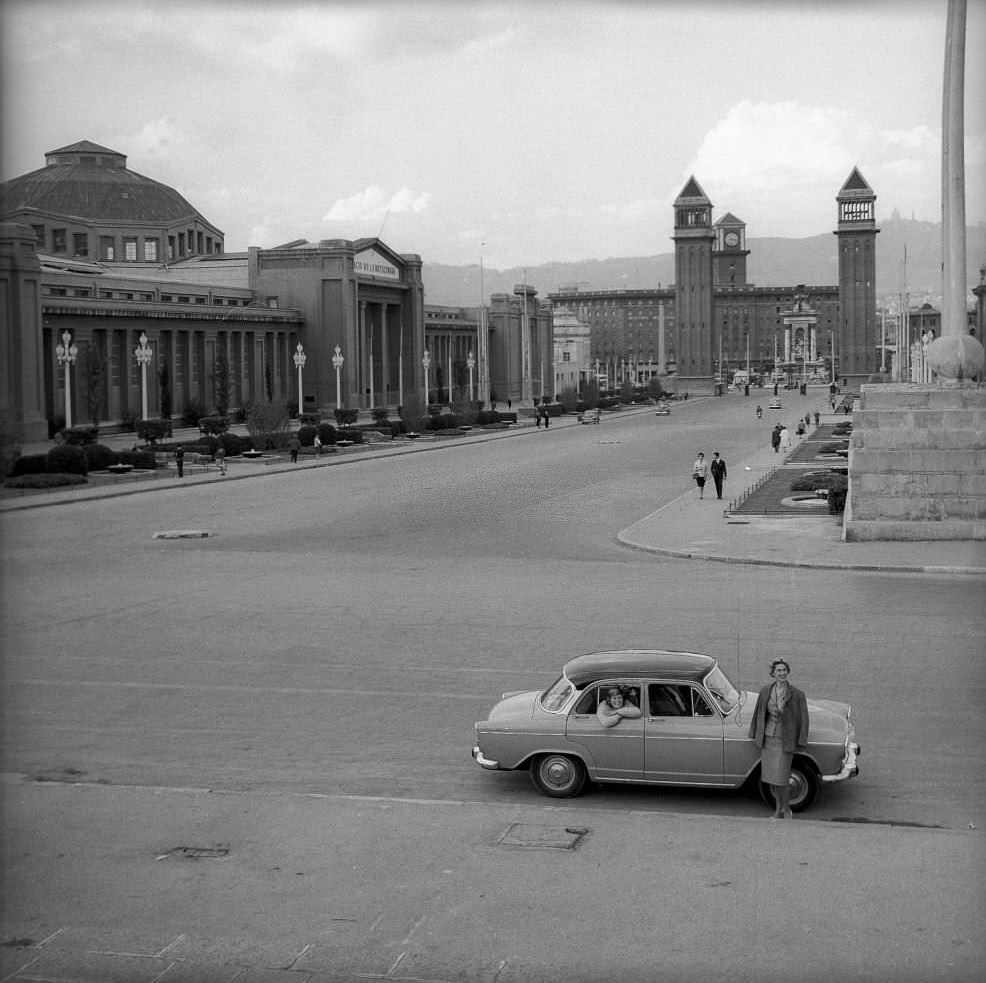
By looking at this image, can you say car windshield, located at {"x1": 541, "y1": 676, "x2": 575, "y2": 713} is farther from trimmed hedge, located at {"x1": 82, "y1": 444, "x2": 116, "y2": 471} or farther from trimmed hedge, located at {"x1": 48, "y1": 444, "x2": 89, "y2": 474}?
trimmed hedge, located at {"x1": 82, "y1": 444, "x2": 116, "y2": 471}

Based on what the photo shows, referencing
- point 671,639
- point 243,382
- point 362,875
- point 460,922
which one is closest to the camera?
point 460,922

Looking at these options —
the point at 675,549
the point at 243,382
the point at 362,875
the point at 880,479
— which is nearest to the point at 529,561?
the point at 675,549

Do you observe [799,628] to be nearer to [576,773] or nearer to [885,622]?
[885,622]

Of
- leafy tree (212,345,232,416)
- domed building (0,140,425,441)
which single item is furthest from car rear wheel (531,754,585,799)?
leafy tree (212,345,232,416)

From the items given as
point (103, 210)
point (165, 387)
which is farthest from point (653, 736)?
point (103, 210)

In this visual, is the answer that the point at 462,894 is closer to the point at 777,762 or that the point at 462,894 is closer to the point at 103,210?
the point at 777,762

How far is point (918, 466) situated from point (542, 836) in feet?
62.1

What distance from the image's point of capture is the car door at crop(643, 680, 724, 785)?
37.4ft

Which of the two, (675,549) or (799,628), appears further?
(675,549)

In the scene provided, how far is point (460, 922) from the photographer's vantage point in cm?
875

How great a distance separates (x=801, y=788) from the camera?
36.8ft

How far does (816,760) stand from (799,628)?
7726mm

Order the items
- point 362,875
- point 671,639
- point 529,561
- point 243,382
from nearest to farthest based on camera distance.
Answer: point 362,875 < point 671,639 < point 529,561 < point 243,382

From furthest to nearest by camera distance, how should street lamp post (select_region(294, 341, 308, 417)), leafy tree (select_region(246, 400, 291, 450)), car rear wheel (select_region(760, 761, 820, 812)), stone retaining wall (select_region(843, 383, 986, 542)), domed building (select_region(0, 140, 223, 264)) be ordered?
domed building (select_region(0, 140, 223, 264)) → street lamp post (select_region(294, 341, 308, 417)) → leafy tree (select_region(246, 400, 291, 450)) → stone retaining wall (select_region(843, 383, 986, 542)) → car rear wheel (select_region(760, 761, 820, 812))
